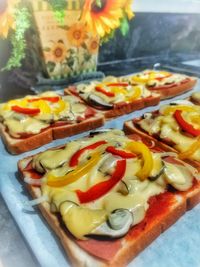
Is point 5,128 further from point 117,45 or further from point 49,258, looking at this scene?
point 117,45

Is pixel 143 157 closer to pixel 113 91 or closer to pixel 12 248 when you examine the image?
pixel 12 248

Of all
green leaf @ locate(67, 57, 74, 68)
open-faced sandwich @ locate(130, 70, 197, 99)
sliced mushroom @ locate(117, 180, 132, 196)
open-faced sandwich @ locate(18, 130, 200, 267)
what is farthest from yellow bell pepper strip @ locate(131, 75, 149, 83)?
sliced mushroom @ locate(117, 180, 132, 196)

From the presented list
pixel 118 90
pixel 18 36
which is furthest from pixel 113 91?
pixel 18 36

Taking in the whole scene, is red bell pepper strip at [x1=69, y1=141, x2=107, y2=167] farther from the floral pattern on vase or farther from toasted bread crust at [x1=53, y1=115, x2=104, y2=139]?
the floral pattern on vase

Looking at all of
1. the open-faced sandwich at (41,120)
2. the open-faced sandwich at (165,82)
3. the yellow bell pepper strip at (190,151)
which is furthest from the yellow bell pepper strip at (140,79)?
the yellow bell pepper strip at (190,151)

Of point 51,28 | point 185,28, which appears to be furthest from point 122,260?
point 185,28
